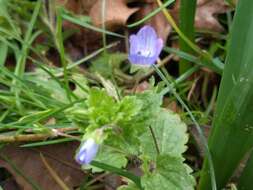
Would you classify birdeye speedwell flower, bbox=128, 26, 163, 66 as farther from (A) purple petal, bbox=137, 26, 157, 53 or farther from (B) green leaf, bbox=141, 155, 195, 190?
(B) green leaf, bbox=141, 155, 195, 190

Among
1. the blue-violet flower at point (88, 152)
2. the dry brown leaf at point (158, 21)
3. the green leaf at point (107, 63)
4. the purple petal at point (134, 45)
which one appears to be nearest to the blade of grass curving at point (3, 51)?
the green leaf at point (107, 63)

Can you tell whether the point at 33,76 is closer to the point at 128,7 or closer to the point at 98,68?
the point at 98,68

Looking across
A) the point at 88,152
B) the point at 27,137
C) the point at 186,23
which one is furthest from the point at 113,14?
the point at 88,152

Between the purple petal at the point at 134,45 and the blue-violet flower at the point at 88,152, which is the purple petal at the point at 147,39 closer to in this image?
the purple petal at the point at 134,45

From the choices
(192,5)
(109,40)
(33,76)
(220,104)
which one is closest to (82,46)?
(109,40)

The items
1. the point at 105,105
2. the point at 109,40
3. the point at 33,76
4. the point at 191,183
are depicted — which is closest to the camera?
the point at 105,105

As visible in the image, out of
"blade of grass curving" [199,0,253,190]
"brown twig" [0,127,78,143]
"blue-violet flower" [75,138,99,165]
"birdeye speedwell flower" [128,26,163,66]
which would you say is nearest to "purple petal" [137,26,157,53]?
"birdeye speedwell flower" [128,26,163,66]

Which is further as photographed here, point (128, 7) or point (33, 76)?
point (128, 7)
